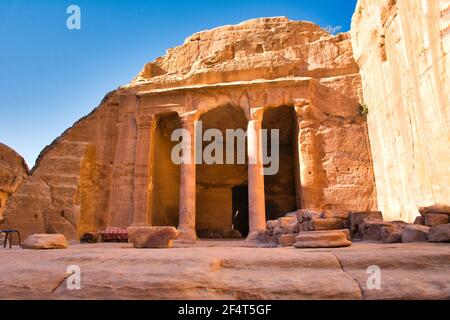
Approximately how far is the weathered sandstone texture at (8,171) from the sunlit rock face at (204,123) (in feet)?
35.2

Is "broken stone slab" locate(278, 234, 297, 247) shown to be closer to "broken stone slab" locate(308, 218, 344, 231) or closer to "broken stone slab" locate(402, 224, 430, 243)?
"broken stone slab" locate(308, 218, 344, 231)

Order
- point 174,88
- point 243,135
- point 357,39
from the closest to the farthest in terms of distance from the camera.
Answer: point 357,39
point 174,88
point 243,135

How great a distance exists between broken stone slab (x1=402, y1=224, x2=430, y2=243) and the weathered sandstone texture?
74.4 ft

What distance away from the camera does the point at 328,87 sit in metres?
12.6

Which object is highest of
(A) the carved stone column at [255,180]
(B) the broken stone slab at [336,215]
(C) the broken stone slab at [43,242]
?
(A) the carved stone column at [255,180]

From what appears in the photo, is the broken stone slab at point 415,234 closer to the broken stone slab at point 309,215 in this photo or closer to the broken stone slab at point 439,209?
the broken stone slab at point 439,209

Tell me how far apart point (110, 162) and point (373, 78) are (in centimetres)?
983

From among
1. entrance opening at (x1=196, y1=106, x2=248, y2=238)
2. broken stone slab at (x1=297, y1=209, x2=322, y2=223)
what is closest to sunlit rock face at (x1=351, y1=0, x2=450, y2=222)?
broken stone slab at (x1=297, y1=209, x2=322, y2=223)

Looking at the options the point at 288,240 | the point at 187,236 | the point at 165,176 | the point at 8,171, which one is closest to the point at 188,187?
the point at 187,236

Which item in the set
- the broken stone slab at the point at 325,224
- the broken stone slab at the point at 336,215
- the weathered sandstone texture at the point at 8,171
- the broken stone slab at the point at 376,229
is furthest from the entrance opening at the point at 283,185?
the weathered sandstone texture at the point at 8,171

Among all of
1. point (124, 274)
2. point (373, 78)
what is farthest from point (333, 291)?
point (373, 78)

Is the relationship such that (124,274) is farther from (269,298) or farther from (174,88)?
(174,88)

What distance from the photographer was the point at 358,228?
704 centimetres

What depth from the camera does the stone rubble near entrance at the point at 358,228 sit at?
4797mm
